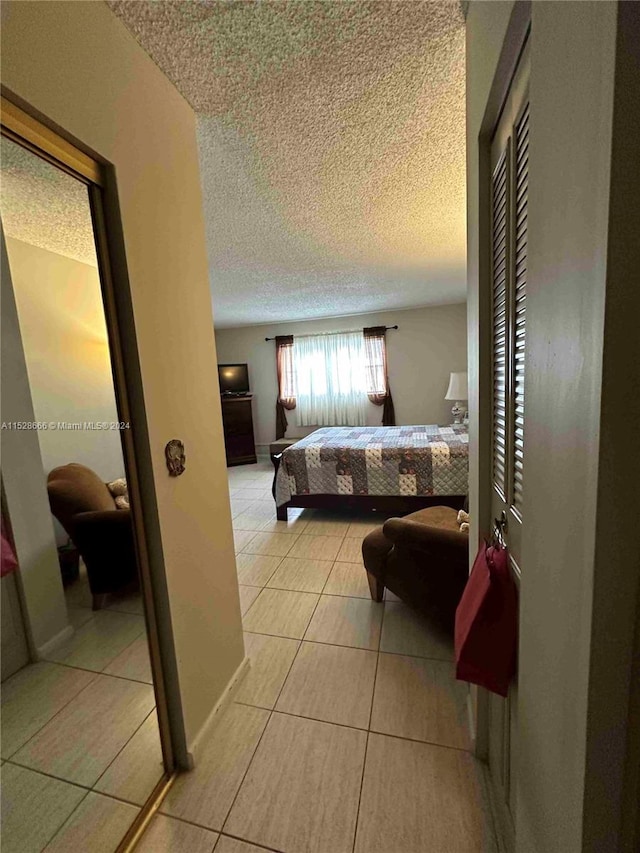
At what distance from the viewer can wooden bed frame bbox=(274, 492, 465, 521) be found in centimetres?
310

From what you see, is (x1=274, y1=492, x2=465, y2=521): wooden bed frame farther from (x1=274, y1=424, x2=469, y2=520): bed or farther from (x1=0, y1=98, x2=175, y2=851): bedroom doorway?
(x1=0, y1=98, x2=175, y2=851): bedroom doorway

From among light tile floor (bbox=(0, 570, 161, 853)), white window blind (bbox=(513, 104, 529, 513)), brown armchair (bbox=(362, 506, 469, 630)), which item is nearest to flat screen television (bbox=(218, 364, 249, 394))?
brown armchair (bbox=(362, 506, 469, 630))

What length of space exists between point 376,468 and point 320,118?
2537 mm

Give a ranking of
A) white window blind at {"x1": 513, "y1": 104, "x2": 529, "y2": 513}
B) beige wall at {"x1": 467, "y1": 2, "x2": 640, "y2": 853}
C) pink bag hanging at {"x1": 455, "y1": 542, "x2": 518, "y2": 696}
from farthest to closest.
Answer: pink bag hanging at {"x1": 455, "y1": 542, "x2": 518, "y2": 696}
white window blind at {"x1": 513, "y1": 104, "x2": 529, "y2": 513}
beige wall at {"x1": 467, "y1": 2, "x2": 640, "y2": 853}

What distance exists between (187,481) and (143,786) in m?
1.03

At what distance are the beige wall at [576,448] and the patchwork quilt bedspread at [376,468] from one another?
8.53 ft

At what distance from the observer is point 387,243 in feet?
8.96

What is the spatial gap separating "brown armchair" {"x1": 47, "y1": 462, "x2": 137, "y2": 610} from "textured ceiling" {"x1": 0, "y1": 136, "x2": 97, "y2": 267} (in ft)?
2.08

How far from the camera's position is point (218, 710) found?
4.55ft

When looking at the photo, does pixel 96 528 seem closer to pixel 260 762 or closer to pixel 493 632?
pixel 260 762

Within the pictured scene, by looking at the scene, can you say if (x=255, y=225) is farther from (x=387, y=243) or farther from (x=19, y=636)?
(x=19, y=636)

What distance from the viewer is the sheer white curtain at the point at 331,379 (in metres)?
5.65

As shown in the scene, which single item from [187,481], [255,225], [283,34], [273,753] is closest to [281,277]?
[255,225]

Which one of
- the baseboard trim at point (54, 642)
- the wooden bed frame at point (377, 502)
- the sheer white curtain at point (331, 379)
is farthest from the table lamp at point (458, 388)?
the baseboard trim at point (54, 642)
